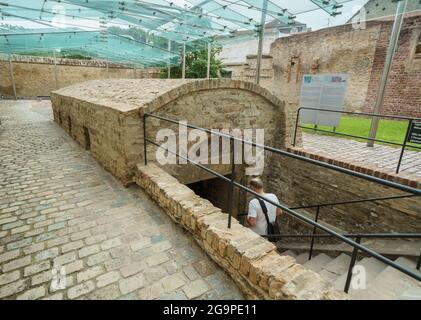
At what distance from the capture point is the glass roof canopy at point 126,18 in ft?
24.4

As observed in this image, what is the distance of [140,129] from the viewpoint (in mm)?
4258

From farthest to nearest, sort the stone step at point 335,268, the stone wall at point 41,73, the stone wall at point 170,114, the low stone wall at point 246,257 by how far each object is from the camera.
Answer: the stone wall at point 41,73 → the stone wall at point 170,114 → the stone step at point 335,268 → the low stone wall at point 246,257

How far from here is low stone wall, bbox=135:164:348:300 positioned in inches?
74.7

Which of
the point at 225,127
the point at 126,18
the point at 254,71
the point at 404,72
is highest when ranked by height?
the point at 126,18

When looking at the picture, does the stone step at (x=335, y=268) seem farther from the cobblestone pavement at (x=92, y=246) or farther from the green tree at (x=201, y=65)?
the green tree at (x=201, y=65)

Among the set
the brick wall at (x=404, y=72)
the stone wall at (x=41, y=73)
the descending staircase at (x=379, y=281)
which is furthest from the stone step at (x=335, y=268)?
the stone wall at (x=41, y=73)

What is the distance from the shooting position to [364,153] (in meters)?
6.48

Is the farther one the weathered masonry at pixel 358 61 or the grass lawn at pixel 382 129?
the weathered masonry at pixel 358 61

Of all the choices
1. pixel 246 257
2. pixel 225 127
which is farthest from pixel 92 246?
pixel 225 127

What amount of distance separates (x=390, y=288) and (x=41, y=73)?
2411 cm

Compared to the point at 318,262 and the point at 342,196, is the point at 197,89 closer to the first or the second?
the point at 342,196

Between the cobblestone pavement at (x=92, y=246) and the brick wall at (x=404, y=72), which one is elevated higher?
the brick wall at (x=404, y=72)

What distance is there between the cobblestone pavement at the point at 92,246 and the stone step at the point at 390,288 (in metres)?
1.94

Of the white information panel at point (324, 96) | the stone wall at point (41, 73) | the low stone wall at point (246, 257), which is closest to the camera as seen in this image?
the low stone wall at point (246, 257)
